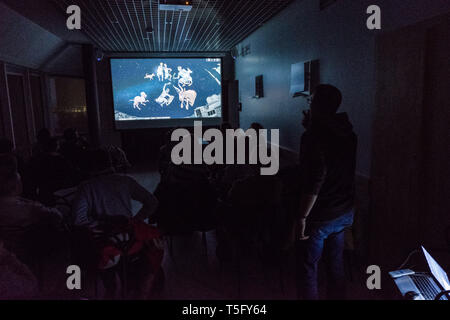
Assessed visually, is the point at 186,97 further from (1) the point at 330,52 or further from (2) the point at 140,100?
(1) the point at 330,52

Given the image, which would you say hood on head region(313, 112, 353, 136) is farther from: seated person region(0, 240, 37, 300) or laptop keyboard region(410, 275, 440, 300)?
seated person region(0, 240, 37, 300)

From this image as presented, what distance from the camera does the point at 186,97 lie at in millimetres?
9031

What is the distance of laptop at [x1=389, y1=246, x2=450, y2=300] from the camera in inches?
54.6

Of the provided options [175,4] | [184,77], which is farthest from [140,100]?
[175,4]

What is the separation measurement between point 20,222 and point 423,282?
7.93 feet

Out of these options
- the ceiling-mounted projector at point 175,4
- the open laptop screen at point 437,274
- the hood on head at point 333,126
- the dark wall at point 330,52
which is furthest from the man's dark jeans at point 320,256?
the ceiling-mounted projector at point 175,4

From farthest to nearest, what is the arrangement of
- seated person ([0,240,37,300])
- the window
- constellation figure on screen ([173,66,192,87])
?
constellation figure on screen ([173,66,192,87]), the window, seated person ([0,240,37,300])

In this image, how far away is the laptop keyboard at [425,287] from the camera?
1.41m

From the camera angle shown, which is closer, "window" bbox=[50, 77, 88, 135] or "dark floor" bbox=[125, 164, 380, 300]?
"dark floor" bbox=[125, 164, 380, 300]

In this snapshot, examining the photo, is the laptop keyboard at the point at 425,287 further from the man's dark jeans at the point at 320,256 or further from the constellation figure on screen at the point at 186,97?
the constellation figure on screen at the point at 186,97

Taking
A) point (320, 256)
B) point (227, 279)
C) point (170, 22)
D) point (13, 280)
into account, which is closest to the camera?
point (13, 280)

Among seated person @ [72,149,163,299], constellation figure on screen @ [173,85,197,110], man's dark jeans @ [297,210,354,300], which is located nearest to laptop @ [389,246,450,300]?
man's dark jeans @ [297,210,354,300]

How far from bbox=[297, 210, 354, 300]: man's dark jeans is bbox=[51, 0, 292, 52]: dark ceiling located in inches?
151

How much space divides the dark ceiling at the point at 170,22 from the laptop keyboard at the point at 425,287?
173 inches
